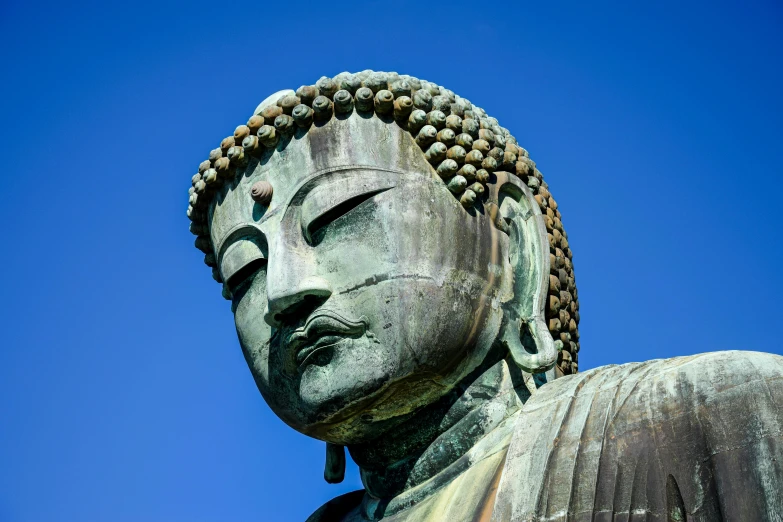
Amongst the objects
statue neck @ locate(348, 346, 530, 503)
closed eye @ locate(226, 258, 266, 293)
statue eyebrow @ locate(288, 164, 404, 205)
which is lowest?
statue neck @ locate(348, 346, 530, 503)

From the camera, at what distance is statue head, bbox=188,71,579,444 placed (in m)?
9.07

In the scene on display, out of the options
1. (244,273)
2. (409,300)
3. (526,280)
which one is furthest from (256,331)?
(526,280)

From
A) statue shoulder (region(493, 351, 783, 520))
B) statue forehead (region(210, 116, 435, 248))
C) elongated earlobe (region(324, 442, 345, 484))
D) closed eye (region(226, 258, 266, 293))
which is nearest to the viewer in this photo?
statue shoulder (region(493, 351, 783, 520))

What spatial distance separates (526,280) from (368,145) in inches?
51.5

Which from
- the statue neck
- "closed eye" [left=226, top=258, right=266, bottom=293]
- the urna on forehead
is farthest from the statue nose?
the statue neck

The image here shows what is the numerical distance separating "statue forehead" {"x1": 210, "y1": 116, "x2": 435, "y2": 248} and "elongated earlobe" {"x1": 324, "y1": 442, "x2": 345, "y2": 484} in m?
1.59

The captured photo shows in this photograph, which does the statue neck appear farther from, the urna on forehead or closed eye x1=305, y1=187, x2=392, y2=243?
closed eye x1=305, y1=187, x2=392, y2=243

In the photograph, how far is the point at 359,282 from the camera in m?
9.12

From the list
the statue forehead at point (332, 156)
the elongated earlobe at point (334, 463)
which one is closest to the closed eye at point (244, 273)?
the statue forehead at point (332, 156)

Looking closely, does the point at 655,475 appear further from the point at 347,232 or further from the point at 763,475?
the point at 347,232

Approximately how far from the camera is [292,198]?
9.45m

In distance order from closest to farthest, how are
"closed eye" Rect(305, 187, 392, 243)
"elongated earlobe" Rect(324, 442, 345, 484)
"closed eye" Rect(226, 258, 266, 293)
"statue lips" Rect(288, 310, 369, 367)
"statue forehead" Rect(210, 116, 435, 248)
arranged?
"statue lips" Rect(288, 310, 369, 367) → "closed eye" Rect(305, 187, 392, 243) → "statue forehead" Rect(210, 116, 435, 248) → "closed eye" Rect(226, 258, 266, 293) → "elongated earlobe" Rect(324, 442, 345, 484)

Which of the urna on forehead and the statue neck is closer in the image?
the statue neck

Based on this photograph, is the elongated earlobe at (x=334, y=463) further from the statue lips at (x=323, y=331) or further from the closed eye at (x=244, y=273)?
the closed eye at (x=244, y=273)
